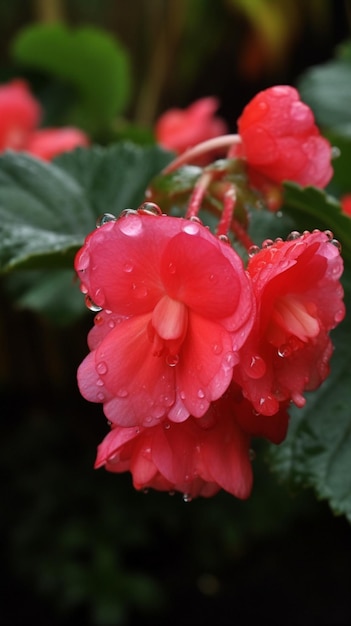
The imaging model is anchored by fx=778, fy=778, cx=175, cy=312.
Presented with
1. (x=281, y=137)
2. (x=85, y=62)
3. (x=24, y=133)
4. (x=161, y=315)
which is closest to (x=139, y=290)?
(x=161, y=315)

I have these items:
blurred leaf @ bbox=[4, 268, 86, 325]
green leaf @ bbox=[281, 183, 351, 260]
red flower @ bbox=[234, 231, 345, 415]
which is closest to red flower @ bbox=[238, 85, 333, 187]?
green leaf @ bbox=[281, 183, 351, 260]

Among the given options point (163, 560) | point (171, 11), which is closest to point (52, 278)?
point (163, 560)

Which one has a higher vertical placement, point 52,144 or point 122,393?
point 122,393

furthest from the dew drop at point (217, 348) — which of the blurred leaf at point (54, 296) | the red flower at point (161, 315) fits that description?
the blurred leaf at point (54, 296)

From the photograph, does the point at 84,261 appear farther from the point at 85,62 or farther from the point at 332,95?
the point at 85,62

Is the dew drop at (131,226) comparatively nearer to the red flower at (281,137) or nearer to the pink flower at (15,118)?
the red flower at (281,137)

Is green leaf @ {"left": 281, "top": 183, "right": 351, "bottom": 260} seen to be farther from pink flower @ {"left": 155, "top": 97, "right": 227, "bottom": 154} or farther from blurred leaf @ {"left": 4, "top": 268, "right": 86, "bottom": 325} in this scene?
pink flower @ {"left": 155, "top": 97, "right": 227, "bottom": 154}

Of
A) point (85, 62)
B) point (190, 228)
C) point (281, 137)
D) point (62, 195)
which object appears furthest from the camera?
point (85, 62)
